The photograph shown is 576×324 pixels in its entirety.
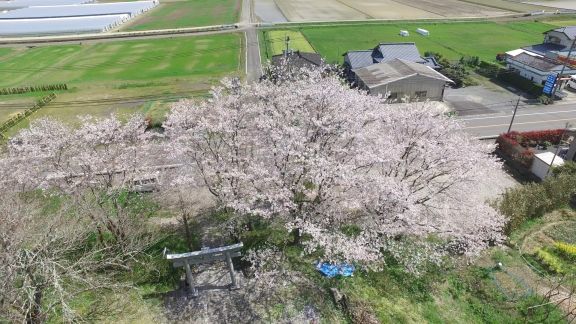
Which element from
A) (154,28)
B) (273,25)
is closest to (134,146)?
(273,25)

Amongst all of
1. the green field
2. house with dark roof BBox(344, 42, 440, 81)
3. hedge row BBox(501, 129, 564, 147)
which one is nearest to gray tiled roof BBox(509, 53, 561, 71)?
the green field

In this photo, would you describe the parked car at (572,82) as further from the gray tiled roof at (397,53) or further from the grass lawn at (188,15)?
the grass lawn at (188,15)

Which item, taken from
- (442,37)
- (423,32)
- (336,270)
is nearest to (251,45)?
(423,32)

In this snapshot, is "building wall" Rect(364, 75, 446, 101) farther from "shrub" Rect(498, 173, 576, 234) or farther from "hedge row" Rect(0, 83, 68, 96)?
"hedge row" Rect(0, 83, 68, 96)

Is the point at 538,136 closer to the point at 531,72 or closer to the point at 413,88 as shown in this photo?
the point at 413,88

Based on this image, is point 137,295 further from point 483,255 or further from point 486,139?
point 486,139
